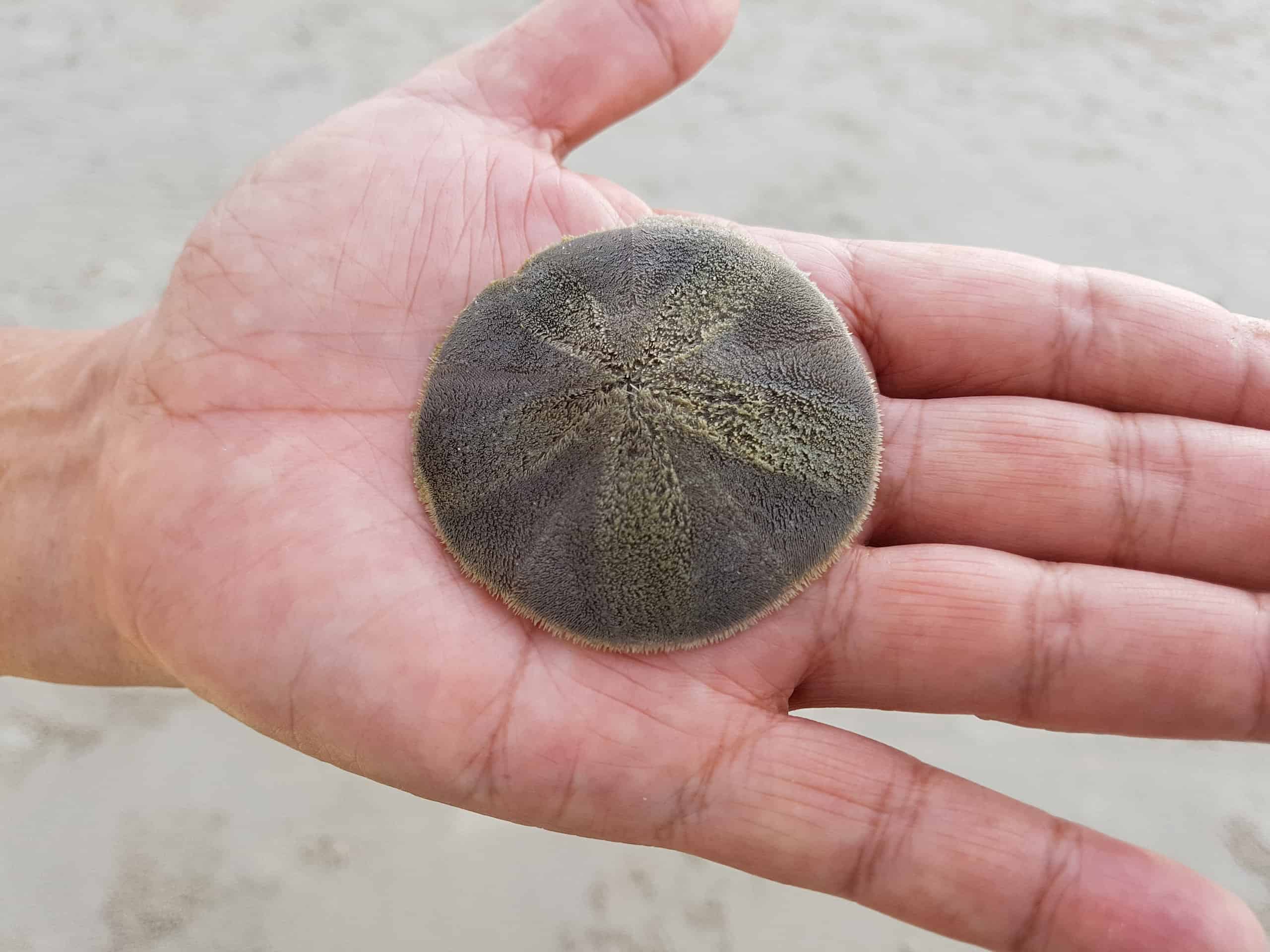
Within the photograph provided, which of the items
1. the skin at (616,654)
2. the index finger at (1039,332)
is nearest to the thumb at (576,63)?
the skin at (616,654)

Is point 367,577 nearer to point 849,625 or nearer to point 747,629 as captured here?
point 747,629

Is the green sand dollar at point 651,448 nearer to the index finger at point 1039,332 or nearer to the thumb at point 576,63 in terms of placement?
the index finger at point 1039,332

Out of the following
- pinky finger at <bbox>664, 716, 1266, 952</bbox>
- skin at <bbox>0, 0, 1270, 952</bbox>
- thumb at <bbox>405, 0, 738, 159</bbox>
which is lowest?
pinky finger at <bbox>664, 716, 1266, 952</bbox>

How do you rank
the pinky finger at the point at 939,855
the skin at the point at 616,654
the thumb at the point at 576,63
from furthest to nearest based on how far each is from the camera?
the thumb at the point at 576,63, the skin at the point at 616,654, the pinky finger at the point at 939,855

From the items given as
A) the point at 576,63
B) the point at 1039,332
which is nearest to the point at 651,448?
the point at 1039,332

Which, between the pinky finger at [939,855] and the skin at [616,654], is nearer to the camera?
the pinky finger at [939,855]

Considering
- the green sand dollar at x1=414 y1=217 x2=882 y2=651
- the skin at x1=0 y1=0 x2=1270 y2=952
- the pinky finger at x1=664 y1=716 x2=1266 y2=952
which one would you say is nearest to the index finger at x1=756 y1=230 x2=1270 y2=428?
the skin at x1=0 y1=0 x2=1270 y2=952

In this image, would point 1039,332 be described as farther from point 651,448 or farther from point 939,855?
point 939,855

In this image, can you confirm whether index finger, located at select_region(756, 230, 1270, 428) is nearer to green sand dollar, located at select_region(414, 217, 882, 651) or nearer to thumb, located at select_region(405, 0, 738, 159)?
green sand dollar, located at select_region(414, 217, 882, 651)
